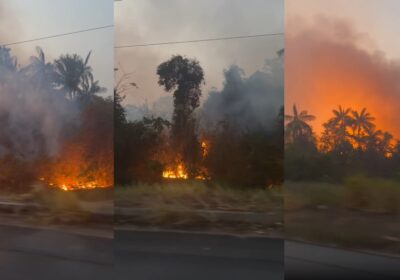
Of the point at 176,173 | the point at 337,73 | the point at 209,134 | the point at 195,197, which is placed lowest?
the point at 195,197

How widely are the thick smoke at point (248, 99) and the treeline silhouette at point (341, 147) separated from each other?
270mm

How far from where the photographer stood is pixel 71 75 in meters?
5.07

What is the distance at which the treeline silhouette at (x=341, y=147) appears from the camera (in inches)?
167

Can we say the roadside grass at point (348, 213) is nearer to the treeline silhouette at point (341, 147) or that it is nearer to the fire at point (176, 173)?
the treeline silhouette at point (341, 147)

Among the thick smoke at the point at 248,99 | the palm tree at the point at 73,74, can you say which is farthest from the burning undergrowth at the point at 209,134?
the palm tree at the point at 73,74

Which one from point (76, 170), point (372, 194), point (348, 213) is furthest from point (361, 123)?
point (76, 170)

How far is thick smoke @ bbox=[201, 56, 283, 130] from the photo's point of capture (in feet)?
14.8

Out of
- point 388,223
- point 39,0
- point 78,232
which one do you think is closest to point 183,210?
point 78,232

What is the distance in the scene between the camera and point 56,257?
16.6ft

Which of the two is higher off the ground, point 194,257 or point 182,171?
point 182,171

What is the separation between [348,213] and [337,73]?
1.11 meters

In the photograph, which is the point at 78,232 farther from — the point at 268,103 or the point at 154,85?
the point at 268,103

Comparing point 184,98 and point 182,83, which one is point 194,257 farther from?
point 182,83

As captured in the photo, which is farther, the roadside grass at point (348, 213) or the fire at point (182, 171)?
the fire at point (182, 171)
